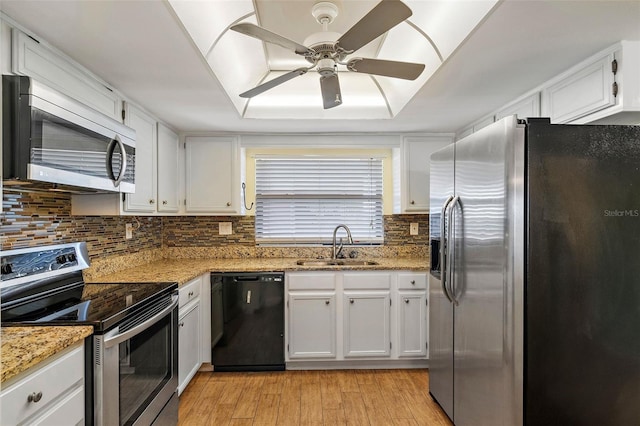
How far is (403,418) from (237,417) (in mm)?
1063

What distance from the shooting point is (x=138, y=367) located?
1703 mm

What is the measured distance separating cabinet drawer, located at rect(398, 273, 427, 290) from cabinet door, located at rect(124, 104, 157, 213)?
Answer: 203 centimetres

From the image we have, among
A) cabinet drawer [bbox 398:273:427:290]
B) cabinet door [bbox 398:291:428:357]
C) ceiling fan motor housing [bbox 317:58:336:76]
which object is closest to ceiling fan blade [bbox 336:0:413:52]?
ceiling fan motor housing [bbox 317:58:336:76]

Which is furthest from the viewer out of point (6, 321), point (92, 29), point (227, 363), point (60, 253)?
point (227, 363)

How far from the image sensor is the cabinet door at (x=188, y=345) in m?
2.37

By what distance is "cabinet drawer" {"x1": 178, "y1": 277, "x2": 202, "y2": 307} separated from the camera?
2.38m

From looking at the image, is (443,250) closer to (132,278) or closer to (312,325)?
(312,325)

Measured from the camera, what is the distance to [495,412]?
5.48 ft

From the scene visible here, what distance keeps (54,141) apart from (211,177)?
6.11ft

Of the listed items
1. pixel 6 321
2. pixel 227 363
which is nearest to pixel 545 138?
pixel 6 321

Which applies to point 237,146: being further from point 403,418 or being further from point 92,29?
point 403,418

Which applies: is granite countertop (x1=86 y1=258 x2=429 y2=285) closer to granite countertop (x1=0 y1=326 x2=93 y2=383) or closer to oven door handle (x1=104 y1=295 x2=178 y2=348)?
oven door handle (x1=104 y1=295 x2=178 y2=348)

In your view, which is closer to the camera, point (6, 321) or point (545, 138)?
point (6, 321)

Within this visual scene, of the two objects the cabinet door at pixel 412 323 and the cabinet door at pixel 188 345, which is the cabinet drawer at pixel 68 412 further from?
the cabinet door at pixel 412 323
